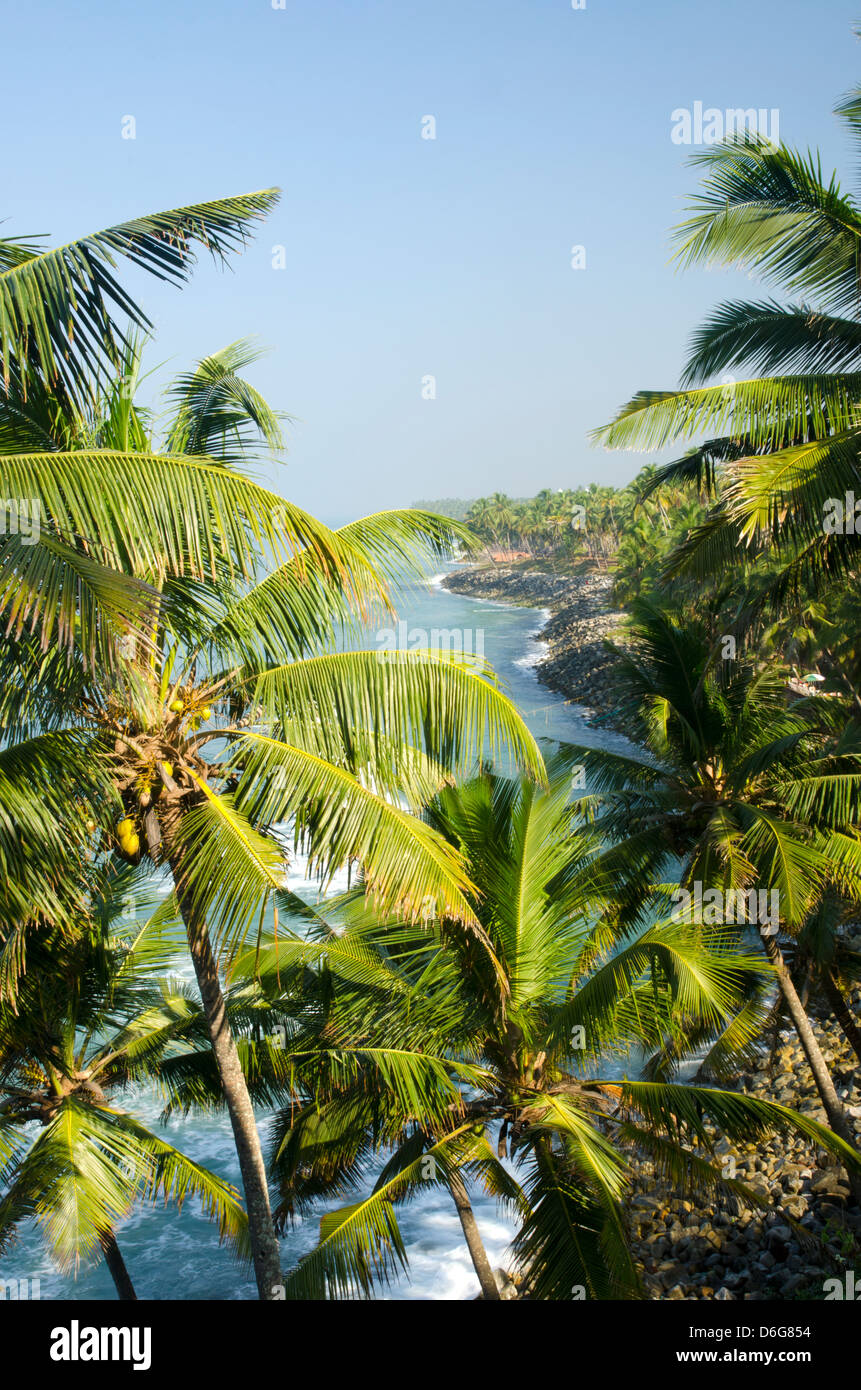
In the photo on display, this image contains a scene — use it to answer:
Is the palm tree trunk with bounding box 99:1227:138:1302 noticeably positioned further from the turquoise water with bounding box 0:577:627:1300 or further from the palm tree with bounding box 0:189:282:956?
the palm tree with bounding box 0:189:282:956

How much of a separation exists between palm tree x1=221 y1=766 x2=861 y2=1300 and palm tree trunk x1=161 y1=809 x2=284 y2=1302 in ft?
1.60

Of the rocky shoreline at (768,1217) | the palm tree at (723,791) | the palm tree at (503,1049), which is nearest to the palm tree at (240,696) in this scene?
the palm tree at (503,1049)

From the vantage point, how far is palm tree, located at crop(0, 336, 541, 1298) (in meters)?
5.66

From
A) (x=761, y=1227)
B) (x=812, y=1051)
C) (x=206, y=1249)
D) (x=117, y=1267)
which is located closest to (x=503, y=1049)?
(x=812, y=1051)

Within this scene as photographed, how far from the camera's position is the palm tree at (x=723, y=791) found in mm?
10180

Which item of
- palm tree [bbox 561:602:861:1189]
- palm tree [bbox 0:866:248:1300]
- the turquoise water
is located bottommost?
the turquoise water

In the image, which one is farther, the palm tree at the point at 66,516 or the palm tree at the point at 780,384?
the palm tree at the point at 780,384

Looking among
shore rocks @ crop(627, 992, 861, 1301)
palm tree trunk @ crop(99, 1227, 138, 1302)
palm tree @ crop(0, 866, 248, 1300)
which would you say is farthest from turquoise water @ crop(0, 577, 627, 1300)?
palm tree @ crop(0, 866, 248, 1300)

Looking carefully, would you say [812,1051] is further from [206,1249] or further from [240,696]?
[206,1249]

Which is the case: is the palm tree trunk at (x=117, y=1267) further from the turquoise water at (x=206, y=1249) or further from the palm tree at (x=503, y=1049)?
the turquoise water at (x=206, y=1249)

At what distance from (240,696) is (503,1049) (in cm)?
424

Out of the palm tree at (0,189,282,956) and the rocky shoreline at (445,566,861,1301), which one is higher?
the palm tree at (0,189,282,956)

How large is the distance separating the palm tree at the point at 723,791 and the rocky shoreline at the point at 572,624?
9.01ft
